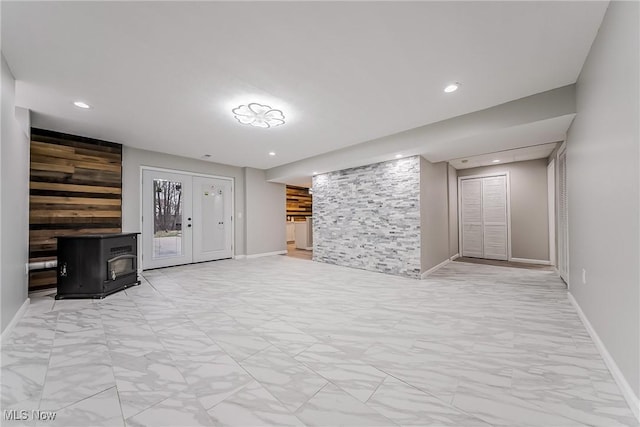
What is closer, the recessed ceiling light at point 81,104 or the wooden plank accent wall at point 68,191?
the recessed ceiling light at point 81,104

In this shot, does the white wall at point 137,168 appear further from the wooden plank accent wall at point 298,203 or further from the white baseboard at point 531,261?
the white baseboard at point 531,261

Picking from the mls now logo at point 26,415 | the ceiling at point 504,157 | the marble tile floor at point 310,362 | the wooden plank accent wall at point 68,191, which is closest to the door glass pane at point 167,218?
the wooden plank accent wall at point 68,191

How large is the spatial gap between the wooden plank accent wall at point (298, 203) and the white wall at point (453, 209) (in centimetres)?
612

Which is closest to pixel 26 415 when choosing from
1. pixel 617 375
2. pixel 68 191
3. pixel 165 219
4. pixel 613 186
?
pixel 617 375

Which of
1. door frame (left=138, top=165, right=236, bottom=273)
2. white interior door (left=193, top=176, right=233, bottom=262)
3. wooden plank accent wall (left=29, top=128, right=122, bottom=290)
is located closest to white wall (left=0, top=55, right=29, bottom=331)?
wooden plank accent wall (left=29, top=128, right=122, bottom=290)

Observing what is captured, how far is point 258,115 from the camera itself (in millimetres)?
3539

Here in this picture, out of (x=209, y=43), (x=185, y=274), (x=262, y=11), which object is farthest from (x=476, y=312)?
(x=185, y=274)

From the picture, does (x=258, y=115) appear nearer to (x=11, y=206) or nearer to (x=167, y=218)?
(x=11, y=206)

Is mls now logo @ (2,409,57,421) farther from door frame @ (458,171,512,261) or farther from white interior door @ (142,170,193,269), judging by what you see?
door frame @ (458,171,512,261)

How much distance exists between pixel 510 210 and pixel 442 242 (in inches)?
85.1

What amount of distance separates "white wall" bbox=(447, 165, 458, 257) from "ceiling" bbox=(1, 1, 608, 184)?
2509 millimetres

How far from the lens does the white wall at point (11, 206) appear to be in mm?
2398

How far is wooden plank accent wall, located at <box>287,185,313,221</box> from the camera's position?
34.9 ft

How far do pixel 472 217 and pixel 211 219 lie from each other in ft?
23.0
